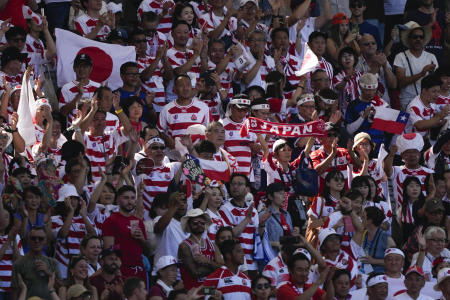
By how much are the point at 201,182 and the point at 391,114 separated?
173 inches

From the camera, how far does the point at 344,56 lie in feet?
76.2

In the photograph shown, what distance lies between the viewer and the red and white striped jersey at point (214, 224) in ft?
59.0

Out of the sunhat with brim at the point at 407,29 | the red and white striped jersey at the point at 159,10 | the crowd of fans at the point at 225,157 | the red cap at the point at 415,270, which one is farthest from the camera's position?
the sunhat with brim at the point at 407,29

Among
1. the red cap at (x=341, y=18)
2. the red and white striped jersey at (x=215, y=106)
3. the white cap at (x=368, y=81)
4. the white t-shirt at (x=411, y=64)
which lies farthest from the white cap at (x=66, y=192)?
the red cap at (x=341, y=18)

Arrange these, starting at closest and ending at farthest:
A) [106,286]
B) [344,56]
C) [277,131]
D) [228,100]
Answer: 1. [106,286]
2. [277,131]
3. [228,100]
4. [344,56]

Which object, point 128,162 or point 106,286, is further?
point 128,162

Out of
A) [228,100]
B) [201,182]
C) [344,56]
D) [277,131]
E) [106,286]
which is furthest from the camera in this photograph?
[344,56]

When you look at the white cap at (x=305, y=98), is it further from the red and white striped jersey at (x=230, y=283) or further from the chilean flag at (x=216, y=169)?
the red and white striped jersey at (x=230, y=283)

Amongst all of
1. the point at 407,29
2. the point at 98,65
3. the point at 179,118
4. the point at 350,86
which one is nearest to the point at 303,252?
the point at 179,118

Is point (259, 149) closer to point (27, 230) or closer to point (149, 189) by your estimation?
point (149, 189)

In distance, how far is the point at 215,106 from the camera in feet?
70.7

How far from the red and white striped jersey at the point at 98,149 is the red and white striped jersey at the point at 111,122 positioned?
0.52 ft

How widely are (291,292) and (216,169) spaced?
8.84 ft

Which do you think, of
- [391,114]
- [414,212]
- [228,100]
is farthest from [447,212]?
[228,100]
